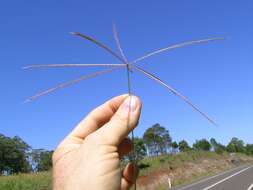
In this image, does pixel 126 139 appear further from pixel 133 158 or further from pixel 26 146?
pixel 26 146

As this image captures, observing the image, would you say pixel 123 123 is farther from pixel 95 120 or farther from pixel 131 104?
pixel 95 120

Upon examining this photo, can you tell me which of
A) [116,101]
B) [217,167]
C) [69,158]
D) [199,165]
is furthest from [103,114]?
[217,167]

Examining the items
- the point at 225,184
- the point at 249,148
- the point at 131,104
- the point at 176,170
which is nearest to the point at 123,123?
the point at 131,104

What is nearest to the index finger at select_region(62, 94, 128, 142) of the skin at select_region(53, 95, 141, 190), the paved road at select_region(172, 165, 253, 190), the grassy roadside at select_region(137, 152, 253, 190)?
the skin at select_region(53, 95, 141, 190)

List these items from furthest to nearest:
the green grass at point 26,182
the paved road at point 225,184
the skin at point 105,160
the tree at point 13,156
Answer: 1. the tree at point 13,156
2. the green grass at point 26,182
3. the paved road at point 225,184
4. the skin at point 105,160

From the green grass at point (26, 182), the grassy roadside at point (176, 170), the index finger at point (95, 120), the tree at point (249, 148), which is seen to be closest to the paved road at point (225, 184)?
the grassy roadside at point (176, 170)

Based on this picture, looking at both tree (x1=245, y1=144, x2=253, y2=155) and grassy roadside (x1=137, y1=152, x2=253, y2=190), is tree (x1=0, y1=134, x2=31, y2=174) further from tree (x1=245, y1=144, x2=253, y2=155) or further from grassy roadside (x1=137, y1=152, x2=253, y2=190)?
tree (x1=245, y1=144, x2=253, y2=155)

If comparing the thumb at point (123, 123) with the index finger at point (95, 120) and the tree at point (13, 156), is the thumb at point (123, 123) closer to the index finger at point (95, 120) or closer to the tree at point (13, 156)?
the index finger at point (95, 120)
